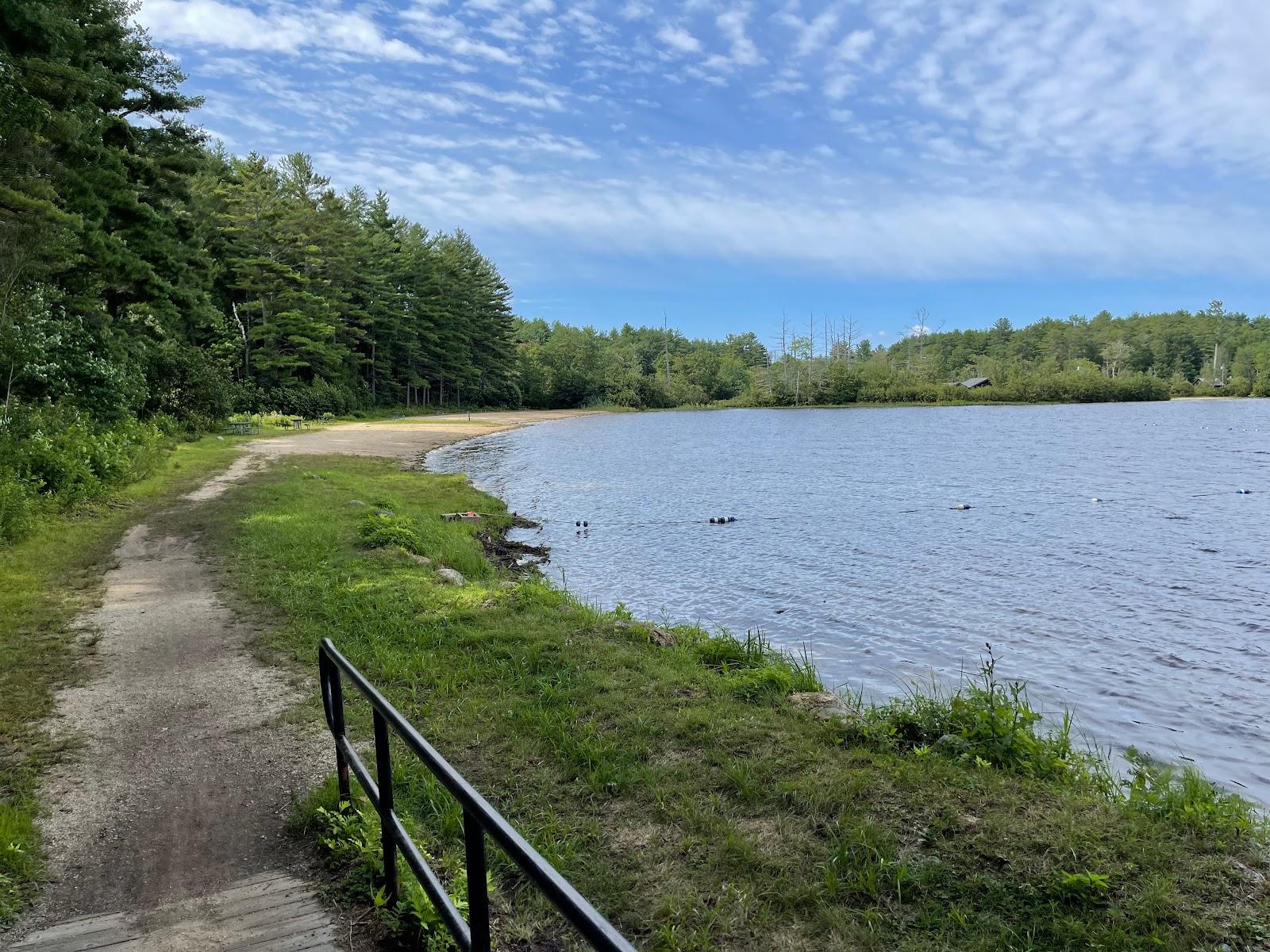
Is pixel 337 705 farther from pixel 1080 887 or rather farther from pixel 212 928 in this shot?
pixel 1080 887

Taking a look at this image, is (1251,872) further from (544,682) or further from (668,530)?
(668,530)

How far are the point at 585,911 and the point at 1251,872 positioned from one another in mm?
4042

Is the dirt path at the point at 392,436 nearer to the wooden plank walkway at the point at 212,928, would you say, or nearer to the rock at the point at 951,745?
the wooden plank walkway at the point at 212,928

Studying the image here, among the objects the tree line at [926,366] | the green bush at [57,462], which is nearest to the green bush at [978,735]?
the green bush at [57,462]

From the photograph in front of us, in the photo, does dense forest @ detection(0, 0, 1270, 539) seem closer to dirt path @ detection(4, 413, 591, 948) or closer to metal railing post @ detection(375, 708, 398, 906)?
dirt path @ detection(4, 413, 591, 948)

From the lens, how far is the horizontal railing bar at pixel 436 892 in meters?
2.51

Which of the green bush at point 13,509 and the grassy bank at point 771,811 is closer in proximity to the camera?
the grassy bank at point 771,811

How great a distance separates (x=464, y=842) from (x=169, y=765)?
9.67ft

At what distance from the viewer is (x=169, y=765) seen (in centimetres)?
476

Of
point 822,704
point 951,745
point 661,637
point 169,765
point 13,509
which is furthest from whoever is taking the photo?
point 13,509

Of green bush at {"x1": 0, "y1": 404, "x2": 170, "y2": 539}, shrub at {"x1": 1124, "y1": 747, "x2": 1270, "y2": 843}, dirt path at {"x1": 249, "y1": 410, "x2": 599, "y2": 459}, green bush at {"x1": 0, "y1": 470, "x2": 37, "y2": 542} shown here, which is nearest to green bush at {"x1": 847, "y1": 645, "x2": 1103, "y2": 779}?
shrub at {"x1": 1124, "y1": 747, "x2": 1270, "y2": 843}

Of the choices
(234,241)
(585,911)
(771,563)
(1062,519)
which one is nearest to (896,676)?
(771,563)

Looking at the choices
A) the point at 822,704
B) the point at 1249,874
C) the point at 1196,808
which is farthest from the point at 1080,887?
the point at 822,704

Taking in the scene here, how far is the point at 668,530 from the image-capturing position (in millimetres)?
17719
